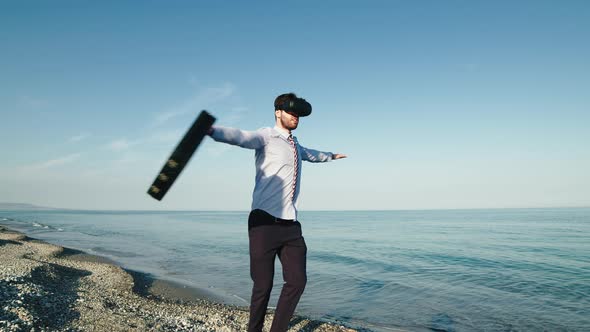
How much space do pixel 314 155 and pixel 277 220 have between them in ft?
3.95

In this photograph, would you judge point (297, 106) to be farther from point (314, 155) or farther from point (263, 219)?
point (263, 219)

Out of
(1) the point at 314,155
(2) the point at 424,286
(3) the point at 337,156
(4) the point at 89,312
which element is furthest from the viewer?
(2) the point at 424,286

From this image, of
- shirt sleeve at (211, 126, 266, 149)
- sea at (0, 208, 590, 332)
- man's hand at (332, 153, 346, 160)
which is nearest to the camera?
shirt sleeve at (211, 126, 266, 149)

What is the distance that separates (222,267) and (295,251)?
14.8 m

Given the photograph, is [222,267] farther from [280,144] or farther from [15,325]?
[280,144]

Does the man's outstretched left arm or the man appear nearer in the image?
the man

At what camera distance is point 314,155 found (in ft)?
15.0

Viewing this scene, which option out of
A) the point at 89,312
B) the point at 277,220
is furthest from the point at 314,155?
the point at 89,312

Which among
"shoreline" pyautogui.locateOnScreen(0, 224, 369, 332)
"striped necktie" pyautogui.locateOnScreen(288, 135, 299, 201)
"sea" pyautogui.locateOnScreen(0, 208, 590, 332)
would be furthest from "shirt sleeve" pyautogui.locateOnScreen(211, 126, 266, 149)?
"sea" pyautogui.locateOnScreen(0, 208, 590, 332)

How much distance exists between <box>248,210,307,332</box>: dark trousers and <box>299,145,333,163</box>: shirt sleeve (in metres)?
0.97

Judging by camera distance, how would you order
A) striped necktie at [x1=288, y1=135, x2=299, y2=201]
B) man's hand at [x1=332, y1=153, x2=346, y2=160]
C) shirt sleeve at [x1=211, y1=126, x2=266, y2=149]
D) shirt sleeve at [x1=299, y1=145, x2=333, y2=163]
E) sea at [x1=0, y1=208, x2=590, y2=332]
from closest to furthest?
shirt sleeve at [x1=211, y1=126, x2=266, y2=149] → striped necktie at [x1=288, y1=135, x2=299, y2=201] → shirt sleeve at [x1=299, y1=145, x2=333, y2=163] → man's hand at [x1=332, y1=153, x2=346, y2=160] → sea at [x1=0, y1=208, x2=590, y2=332]

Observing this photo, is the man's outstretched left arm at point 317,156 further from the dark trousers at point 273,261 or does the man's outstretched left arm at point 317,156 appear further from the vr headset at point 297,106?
the dark trousers at point 273,261

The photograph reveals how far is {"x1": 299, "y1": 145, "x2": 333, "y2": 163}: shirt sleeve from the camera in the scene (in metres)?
4.41

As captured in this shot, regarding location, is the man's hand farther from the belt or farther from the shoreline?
the shoreline
